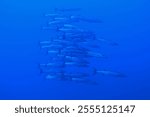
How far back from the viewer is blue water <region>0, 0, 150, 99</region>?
2459mm

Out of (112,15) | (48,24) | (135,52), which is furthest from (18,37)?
(135,52)

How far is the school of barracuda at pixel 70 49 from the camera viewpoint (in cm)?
247

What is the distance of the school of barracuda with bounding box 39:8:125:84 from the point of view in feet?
8.11

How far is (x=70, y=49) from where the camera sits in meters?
2.50

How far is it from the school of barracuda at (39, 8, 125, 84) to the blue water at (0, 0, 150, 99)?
0.16 feet

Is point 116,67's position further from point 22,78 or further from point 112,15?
point 22,78

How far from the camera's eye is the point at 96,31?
8.13 feet

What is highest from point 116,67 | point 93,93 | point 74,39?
point 74,39

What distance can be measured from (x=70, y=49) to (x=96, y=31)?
0.28 metres

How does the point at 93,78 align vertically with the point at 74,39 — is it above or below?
below

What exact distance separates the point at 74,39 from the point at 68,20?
6.9 inches

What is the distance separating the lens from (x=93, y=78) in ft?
8.34

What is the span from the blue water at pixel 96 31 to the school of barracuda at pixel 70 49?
0.05m

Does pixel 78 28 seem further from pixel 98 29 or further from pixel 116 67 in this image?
pixel 116 67
